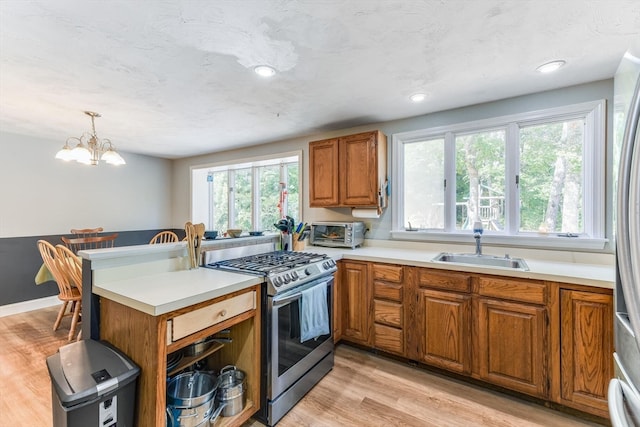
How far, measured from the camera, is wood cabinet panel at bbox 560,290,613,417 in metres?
1.62

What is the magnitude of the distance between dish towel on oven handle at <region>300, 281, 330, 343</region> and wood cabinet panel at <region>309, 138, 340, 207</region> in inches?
46.8

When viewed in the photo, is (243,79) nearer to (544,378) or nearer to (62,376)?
(62,376)

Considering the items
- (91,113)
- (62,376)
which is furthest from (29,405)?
(91,113)

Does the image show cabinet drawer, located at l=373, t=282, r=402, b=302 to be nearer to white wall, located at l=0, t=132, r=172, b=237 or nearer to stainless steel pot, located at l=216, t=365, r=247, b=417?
stainless steel pot, located at l=216, t=365, r=247, b=417

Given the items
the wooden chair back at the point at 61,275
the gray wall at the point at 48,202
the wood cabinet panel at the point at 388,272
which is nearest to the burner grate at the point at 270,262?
the wood cabinet panel at the point at 388,272

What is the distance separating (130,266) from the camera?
66.8 inches

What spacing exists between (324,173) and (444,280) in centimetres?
167

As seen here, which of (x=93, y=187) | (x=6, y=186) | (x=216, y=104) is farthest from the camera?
(x=93, y=187)

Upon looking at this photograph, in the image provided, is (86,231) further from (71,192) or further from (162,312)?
(162,312)

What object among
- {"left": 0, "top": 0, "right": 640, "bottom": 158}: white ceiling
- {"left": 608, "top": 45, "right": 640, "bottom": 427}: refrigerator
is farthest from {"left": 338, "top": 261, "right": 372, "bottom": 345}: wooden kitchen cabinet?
{"left": 608, "top": 45, "right": 640, "bottom": 427}: refrigerator

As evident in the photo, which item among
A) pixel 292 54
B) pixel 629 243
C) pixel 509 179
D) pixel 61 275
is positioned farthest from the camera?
pixel 61 275

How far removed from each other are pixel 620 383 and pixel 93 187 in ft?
18.4

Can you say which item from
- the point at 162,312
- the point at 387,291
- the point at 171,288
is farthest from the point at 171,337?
the point at 387,291

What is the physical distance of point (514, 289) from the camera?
189cm
